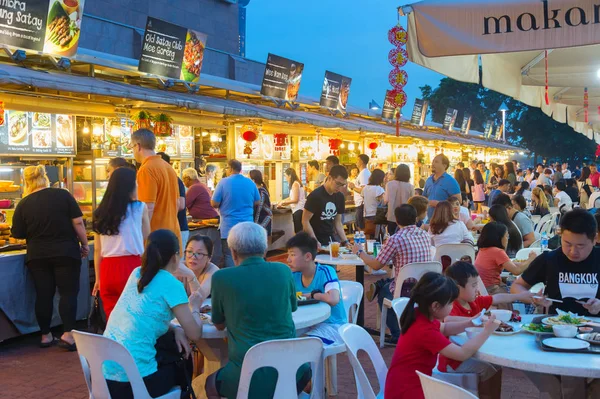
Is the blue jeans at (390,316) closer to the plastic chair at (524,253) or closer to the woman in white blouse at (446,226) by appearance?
the woman in white blouse at (446,226)

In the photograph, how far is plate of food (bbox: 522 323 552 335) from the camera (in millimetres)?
3566

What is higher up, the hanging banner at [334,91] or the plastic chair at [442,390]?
the hanging banner at [334,91]

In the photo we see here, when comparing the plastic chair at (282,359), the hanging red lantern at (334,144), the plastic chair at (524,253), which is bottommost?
the plastic chair at (282,359)

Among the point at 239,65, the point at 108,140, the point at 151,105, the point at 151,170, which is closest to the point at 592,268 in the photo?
the point at 151,170

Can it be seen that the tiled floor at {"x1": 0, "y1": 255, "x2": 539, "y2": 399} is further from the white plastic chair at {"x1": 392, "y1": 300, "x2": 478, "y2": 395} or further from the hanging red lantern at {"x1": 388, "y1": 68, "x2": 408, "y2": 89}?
the hanging red lantern at {"x1": 388, "y1": 68, "x2": 408, "y2": 89}

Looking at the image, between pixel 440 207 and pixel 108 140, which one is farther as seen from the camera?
pixel 108 140

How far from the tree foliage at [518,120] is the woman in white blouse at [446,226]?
4285cm

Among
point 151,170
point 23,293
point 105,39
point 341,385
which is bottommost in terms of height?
point 341,385

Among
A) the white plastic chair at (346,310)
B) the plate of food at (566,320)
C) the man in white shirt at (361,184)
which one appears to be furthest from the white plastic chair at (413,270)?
the man in white shirt at (361,184)

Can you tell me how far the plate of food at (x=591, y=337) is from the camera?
3.31m

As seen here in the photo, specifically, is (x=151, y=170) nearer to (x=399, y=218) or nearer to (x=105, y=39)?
(x=399, y=218)

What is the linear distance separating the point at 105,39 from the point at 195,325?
15.1m

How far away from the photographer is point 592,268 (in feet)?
13.1

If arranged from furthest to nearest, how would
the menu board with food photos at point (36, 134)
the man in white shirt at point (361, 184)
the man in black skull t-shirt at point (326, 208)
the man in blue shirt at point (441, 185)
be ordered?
the man in white shirt at point (361, 184) → the menu board with food photos at point (36, 134) → the man in blue shirt at point (441, 185) → the man in black skull t-shirt at point (326, 208)
